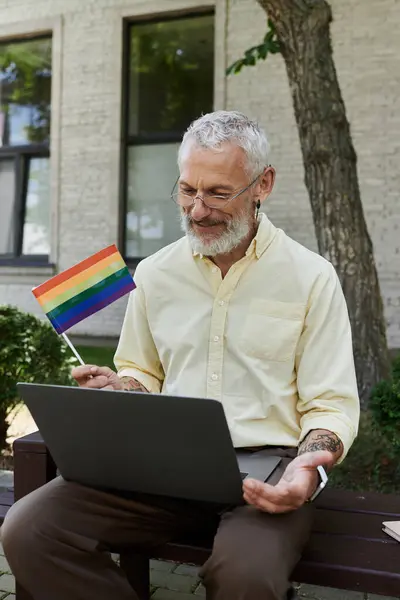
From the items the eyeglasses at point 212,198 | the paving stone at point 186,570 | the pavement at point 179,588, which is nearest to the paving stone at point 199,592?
the pavement at point 179,588

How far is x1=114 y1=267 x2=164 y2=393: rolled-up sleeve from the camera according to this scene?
96.1 inches

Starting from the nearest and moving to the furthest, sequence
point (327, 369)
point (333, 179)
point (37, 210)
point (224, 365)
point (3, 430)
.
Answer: point (327, 369) → point (224, 365) → point (333, 179) → point (3, 430) → point (37, 210)

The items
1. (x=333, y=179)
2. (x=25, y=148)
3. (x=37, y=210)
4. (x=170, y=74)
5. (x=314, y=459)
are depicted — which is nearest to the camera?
(x=314, y=459)

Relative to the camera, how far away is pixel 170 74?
897 cm

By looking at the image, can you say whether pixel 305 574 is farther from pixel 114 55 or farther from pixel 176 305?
pixel 114 55

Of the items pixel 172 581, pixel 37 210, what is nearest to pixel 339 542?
pixel 172 581

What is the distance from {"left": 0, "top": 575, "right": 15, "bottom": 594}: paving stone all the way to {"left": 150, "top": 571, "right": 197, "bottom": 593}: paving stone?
1.98 feet

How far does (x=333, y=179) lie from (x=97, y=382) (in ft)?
9.68

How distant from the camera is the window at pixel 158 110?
28.8 feet

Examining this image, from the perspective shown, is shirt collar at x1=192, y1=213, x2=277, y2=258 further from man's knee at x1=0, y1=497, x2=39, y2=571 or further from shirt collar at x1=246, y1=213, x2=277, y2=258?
man's knee at x1=0, y1=497, x2=39, y2=571

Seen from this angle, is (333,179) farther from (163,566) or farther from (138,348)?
(163,566)

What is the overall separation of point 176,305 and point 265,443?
1.82ft

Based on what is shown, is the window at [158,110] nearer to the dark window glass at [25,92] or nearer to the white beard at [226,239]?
the dark window glass at [25,92]

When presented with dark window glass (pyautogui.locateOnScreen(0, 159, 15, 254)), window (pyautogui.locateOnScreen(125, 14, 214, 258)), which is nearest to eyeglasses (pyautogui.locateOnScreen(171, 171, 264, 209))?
window (pyautogui.locateOnScreen(125, 14, 214, 258))
